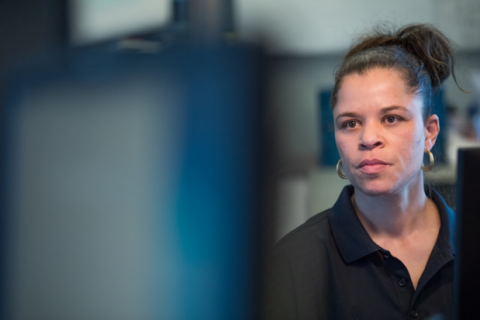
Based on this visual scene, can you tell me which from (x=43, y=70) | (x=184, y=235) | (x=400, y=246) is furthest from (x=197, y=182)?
(x=400, y=246)

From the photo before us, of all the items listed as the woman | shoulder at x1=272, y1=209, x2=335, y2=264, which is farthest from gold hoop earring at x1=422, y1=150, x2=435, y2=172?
shoulder at x1=272, y1=209, x2=335, y2=264

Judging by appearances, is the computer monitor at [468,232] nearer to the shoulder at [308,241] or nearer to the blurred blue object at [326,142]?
the shoulder at [308,241]

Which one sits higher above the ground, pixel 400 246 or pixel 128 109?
pixel 128 109

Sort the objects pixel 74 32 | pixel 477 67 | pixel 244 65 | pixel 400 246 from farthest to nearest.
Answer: pixel 477 67, pixel 400 246, pixel 74 32, pixel 244 65

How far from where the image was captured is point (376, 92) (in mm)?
959

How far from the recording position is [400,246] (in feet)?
3.29

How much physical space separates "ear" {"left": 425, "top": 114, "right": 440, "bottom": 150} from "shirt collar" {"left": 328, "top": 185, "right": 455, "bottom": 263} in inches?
3.9

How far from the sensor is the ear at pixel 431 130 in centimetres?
103

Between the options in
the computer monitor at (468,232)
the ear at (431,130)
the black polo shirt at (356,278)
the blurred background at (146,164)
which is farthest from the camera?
Answer: the ear at (431,130)

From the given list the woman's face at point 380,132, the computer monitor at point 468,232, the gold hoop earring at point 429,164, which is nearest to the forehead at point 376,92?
the woman's face at point 380,132

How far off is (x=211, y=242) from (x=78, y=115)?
0.12 m

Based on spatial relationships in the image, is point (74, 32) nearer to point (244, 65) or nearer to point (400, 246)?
point (244, 65)

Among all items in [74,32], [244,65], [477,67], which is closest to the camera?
[244,65]

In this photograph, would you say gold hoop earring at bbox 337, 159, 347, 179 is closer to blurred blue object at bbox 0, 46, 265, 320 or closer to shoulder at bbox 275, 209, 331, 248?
shoulder at bbox 275, 209, 331, 248
